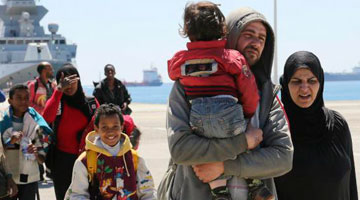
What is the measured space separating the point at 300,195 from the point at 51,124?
2.87 m

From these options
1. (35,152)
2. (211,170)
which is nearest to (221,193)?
(211,170)

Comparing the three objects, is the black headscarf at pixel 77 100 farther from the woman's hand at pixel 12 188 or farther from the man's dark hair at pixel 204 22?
the man's dark hair at pixel 204 22

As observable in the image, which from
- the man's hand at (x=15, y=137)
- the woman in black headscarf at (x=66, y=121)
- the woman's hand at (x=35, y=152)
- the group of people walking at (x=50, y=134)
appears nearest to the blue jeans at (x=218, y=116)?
the group of people walking at (x=50, y=134)

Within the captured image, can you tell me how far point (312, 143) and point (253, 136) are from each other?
3.84ft

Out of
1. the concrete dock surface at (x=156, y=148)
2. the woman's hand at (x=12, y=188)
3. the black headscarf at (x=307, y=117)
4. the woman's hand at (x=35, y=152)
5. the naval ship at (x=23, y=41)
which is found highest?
the naval ship at (x=23, y=41)

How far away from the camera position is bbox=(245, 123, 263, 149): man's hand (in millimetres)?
2432

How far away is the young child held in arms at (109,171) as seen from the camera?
12.5 feet

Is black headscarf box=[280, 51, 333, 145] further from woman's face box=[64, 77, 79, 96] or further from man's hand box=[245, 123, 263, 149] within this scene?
woman's face box=[64, 77, 79, 96]

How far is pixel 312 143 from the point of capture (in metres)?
3.49

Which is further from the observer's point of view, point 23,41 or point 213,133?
point 23,41

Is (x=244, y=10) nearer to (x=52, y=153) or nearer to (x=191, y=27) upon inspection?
(x=191, y=27)

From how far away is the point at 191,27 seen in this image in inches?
100

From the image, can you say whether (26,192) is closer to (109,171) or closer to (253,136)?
(109,171)

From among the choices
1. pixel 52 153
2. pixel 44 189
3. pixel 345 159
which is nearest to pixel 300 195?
pixel 345 159
